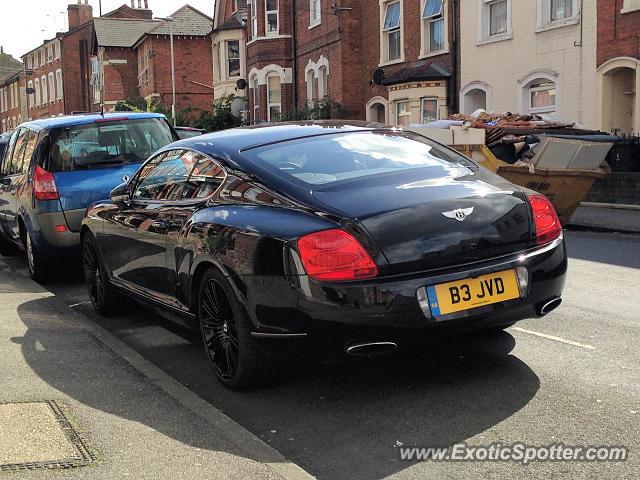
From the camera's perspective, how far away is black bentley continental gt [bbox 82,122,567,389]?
4.20 meters

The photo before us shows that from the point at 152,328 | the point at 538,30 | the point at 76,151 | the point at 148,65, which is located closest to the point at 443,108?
the point at 538,30

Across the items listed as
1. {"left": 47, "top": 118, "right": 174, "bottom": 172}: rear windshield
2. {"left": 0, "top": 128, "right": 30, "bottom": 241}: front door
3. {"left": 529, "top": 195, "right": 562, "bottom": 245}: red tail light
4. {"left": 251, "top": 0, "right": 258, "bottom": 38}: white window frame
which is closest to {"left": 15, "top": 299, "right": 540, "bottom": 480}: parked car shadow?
{"left": 529, "top": 195, "right": 562, "bottom": 245}: red tail light

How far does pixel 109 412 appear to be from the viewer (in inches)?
174

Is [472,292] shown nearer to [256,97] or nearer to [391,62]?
[391,62]

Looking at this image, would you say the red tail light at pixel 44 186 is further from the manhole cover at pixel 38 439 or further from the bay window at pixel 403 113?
the bay window at pixel 403 113

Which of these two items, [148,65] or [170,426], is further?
[148,65]

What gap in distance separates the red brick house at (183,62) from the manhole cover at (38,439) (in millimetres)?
51128

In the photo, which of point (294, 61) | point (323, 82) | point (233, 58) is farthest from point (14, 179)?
point (233, 58)

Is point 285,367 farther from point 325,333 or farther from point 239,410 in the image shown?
point 325,333

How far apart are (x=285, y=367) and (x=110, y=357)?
1443 mm

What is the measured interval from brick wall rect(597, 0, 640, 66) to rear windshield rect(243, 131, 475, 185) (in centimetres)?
1440

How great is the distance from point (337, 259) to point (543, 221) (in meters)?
1.39

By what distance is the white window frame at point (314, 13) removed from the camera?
3238cm

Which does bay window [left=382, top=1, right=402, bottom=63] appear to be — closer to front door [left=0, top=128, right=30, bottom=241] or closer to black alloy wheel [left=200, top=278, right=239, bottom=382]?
front door [left=0, top=128, right=30, bottom=241]
